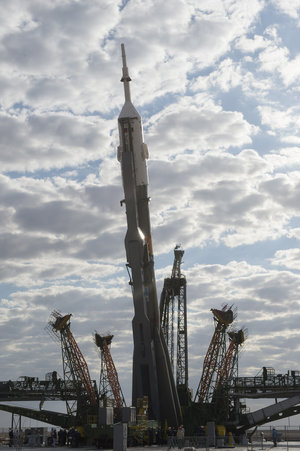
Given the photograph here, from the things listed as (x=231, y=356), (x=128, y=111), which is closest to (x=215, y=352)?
(x=231, y=356)

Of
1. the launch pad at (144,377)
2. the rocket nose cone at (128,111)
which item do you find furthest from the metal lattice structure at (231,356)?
the rocket nose cone at (128,111)

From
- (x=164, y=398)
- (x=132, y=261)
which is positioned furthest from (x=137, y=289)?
(x=164, y=398)

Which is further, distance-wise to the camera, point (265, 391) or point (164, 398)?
point (265, 391)

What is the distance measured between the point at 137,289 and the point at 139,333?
360 cm

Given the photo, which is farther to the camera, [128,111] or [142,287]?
[128,111]

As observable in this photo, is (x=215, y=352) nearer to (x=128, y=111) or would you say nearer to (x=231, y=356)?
(x=231, y=356)

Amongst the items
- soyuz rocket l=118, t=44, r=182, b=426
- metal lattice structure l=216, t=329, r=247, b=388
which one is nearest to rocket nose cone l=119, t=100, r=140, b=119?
soyuz rocket l=118, t=44, r=182, b=426

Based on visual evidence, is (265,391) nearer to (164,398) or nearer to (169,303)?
(164,398)

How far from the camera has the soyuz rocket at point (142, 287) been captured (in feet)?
159

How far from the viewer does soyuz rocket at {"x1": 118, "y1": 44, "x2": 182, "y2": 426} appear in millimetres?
48375

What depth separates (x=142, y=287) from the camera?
48.7m

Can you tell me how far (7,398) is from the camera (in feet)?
211

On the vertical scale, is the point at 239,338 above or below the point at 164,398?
above

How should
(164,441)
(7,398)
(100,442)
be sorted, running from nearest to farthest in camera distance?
(100,442) → (164,441) → (7,398)
